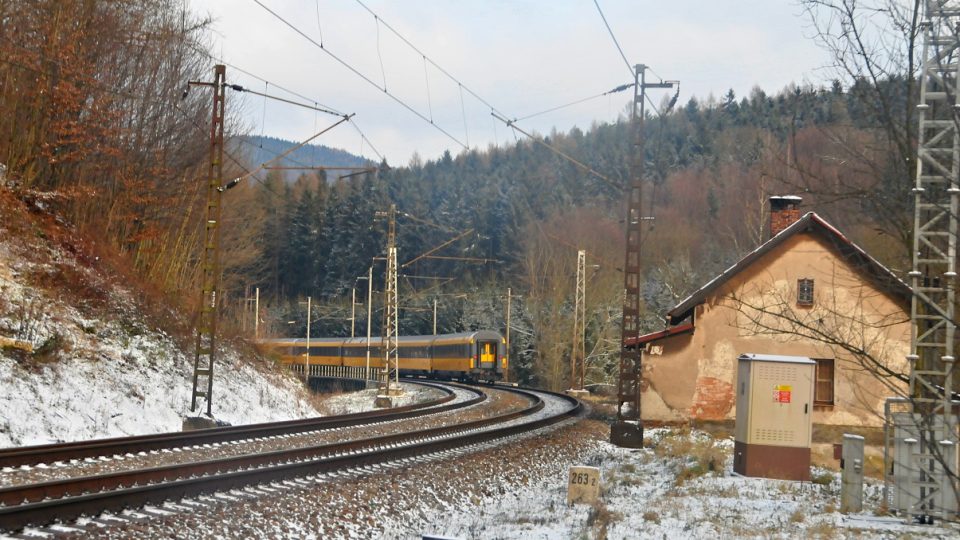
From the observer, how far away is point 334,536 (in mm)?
10406

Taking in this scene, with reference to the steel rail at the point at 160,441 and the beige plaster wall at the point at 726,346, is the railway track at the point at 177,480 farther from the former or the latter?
the beige plaster wall at the point at 726,346

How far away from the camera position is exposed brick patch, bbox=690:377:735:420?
27.9m

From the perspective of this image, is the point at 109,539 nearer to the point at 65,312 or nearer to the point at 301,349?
the point at 65,312

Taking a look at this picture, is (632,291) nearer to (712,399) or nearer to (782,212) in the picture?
(712,399)

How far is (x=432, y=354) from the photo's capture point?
205 ft

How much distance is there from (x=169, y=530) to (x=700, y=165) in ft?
352

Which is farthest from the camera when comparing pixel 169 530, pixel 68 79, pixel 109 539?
pixel 68 79

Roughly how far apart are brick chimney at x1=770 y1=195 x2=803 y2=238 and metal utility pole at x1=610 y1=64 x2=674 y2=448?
8363 mm

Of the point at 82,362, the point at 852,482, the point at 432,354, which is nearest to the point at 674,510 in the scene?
the point at 852,482

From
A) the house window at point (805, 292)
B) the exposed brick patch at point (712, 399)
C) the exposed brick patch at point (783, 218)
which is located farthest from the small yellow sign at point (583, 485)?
the exposed brick patch at point (783, 218)

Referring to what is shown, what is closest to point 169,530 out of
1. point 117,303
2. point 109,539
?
point 109,539

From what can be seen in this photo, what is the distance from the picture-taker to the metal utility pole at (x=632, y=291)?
2197cm

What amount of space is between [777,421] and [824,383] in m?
11.4

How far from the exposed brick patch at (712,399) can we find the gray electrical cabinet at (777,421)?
10.9 metres
